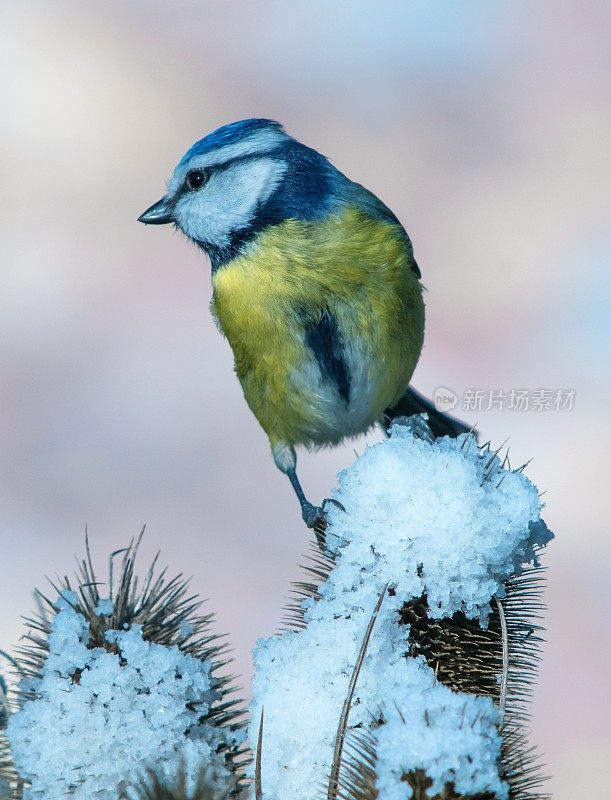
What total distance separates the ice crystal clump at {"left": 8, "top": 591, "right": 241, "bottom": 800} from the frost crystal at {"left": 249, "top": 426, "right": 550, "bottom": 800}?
6 cm

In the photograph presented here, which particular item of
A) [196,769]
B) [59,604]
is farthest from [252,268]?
[196,769]

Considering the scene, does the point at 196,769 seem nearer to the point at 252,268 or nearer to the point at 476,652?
the point at 476,652

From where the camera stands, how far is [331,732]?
24.1 inches

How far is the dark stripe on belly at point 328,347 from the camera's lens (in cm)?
118

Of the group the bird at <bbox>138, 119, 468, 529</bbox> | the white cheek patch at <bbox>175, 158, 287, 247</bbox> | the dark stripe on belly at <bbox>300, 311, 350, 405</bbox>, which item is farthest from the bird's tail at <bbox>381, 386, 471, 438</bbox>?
the white cheek patch at <bbox>175, 158, 287, 247</bbox>

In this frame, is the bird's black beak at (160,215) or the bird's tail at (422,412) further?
the bird's tail at (422,412)

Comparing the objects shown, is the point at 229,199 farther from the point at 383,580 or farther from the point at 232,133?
the point at 383,580

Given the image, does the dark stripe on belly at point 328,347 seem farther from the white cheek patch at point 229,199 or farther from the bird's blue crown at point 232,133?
the bird's blue crown at point 232,133

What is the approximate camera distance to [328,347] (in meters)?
1.20

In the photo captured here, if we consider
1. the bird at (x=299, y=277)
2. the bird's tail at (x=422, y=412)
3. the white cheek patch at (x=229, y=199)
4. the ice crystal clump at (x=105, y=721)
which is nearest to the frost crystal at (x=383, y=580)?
the ice crystal clump at (x=105, y=721)

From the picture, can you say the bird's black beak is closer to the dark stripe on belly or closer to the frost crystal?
the dark stripe on belly

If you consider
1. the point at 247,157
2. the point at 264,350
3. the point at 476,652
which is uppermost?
the point at 247,157

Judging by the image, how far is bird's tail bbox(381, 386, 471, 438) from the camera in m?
1.47

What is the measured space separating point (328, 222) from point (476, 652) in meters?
0.72
